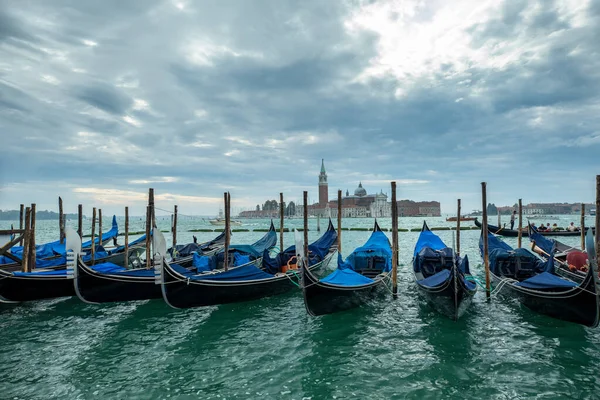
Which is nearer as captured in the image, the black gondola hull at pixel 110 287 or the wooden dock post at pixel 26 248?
the black gondola hull at pixel 110 287

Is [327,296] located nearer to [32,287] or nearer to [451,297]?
[451,297]

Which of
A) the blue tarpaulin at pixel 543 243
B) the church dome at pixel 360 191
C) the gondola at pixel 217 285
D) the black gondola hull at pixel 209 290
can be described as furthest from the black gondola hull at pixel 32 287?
the church dome at pixel 360 191

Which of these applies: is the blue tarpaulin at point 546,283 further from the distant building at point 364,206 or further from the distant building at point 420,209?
the distant building at point 420,209

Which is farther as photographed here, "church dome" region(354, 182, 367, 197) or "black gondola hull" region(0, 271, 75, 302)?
"church dome" region(354, 182, 367, 197)

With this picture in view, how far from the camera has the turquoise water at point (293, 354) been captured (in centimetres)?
461

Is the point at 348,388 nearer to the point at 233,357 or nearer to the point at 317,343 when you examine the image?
the point at 317,343

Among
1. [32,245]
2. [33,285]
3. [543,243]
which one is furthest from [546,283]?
[32,245]

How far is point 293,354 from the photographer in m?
5.69

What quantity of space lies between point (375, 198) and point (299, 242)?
12929 cm

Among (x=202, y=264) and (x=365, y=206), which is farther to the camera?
(x=365, y=206)

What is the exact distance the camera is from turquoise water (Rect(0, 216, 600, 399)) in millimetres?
4605

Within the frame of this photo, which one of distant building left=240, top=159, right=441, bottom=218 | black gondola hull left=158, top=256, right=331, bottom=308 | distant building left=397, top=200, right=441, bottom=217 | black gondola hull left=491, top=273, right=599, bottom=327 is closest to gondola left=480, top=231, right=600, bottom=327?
black gondola hull left=491, top=273, right=599, bottom=327

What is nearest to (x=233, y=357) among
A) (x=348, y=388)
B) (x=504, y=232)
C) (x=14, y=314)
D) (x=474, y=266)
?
(x=348, y=388)

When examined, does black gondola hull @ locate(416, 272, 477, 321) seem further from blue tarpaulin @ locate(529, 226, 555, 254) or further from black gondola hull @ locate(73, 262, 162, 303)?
blue tarpaulin @ locate(529, 226, 555, 254)
